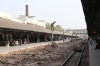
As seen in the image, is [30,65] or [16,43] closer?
[30,65]

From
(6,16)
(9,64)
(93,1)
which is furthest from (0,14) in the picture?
(93,1)

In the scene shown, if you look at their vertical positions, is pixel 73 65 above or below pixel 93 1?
below

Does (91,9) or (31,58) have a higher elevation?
(91,9)

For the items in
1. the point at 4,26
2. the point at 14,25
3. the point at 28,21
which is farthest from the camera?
the point at 28,21

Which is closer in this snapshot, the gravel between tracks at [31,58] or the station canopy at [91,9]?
the station canopy at [91,9]

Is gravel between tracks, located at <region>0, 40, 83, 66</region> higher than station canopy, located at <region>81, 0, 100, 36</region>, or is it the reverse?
station canopy, located at <region>81, 0, 100, 36</region>

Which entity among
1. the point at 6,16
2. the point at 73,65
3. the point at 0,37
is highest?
the point at 6,16

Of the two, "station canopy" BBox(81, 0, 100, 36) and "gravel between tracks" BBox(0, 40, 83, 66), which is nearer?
"station canopy" BBox(81, 0, 100, 36)

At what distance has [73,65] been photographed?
1525cm

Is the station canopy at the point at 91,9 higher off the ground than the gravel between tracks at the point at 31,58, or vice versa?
the station canopy at the point at 91,9

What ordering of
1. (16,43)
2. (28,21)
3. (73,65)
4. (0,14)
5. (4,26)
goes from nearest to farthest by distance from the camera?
(73,65) → (4,26) → (16,43) → (0,14) → (28,21)

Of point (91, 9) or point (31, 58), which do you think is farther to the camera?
point (31, 58)

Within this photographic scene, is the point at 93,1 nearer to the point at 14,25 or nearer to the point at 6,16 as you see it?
the point at 14,25

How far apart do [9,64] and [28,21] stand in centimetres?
6090
